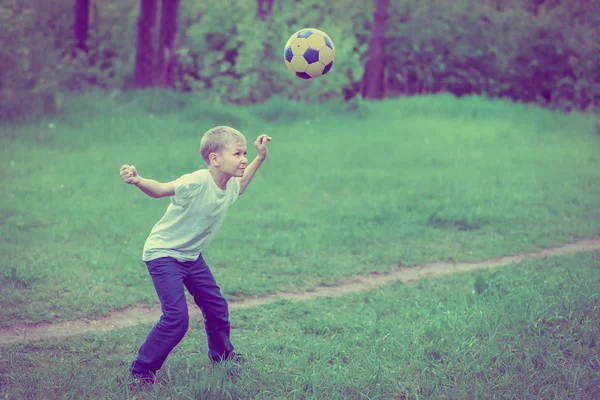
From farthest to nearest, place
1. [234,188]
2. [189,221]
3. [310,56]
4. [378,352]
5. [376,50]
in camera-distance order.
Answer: [376,50] < [310,56] < [378,352] < [234,188] < [189,221]

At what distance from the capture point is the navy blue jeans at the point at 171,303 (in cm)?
390

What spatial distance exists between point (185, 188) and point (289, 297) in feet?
7.21

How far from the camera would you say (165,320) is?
12.8ft

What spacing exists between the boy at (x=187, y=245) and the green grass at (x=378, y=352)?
0.85 ft

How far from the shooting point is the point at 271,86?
17.6 metres

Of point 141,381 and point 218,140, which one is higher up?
point 218,140

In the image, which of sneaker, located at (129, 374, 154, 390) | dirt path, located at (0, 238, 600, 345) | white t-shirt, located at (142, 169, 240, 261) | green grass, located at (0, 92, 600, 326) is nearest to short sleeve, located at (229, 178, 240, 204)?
white t-shirt, located at (142, 169, 240, 261)

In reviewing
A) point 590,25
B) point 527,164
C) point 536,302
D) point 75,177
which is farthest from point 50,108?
point 590,25

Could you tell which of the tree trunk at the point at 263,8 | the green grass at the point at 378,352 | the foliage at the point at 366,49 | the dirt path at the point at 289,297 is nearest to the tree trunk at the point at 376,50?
the foliage at the point at 366,49

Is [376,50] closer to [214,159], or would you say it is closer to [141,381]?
[214,159]

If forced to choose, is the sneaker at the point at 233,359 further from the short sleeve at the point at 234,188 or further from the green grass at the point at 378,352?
the short sleeve at the point at 234,188

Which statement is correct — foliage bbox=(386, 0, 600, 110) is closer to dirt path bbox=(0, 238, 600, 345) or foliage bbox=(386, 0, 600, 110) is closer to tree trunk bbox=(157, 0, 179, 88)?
tree trunk bbox=(157, 0, 179, 88)

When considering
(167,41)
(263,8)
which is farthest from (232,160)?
(263,8)

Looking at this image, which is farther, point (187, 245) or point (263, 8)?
point (263, 8)
